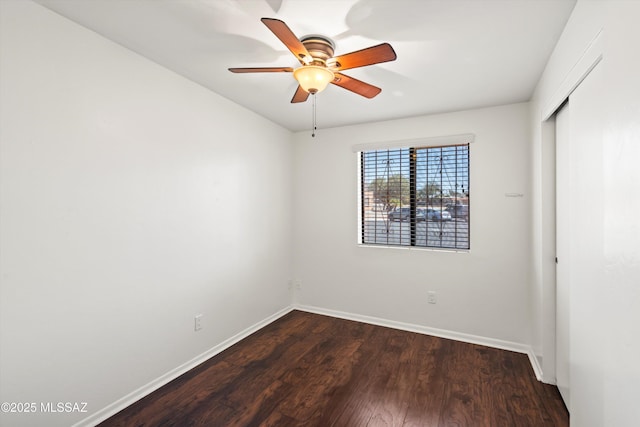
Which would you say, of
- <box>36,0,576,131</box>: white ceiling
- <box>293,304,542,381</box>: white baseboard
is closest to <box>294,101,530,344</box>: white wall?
<box>293,304,542,381</box>: white baseboard

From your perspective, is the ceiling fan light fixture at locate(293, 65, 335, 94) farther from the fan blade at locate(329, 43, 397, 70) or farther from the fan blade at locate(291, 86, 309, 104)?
the fan blade at locate(291, 86, 309, 104)

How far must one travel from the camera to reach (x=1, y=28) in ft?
4.71

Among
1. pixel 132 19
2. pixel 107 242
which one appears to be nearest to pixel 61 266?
pixel 107 242

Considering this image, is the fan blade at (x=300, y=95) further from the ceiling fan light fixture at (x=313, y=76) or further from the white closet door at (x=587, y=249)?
the white closet door at (x=587, y=249)

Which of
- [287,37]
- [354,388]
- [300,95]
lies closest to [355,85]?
[300,95]

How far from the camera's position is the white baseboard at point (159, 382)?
1.82m

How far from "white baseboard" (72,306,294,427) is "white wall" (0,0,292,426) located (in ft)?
0.12

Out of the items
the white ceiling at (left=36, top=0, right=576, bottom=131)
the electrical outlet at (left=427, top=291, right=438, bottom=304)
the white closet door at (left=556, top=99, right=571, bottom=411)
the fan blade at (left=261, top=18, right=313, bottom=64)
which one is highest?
the white ceiling at (left=36, top=0, right=576, bottom=131)

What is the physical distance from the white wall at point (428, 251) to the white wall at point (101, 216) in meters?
1.21

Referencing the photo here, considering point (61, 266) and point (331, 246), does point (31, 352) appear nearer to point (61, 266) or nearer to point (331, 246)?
point (61, 266)

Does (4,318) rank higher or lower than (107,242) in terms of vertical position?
lower

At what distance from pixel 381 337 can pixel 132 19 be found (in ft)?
10.9

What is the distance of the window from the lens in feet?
10.3

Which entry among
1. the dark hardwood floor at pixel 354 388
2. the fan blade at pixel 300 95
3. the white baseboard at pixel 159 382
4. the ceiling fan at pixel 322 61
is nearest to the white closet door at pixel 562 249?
the dark hardwood floor at pixel 354 388
